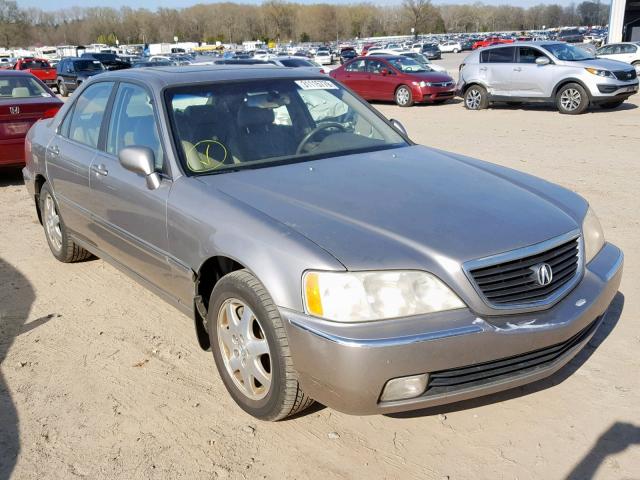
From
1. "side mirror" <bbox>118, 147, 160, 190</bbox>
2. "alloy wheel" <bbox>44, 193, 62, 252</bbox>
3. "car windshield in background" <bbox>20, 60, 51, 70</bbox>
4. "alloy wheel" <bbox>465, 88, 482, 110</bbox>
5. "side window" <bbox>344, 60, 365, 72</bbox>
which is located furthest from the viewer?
"car windshield in background" <bbox>20, 60, 51, 70</bbox>

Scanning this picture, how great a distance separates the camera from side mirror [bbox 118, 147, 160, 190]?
140 inches

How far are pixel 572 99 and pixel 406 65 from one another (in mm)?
5947

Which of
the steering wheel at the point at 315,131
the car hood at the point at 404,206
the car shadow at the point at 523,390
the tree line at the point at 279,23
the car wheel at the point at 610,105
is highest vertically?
the tree line at the point at 279,23

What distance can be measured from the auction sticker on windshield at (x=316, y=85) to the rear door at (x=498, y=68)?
42.2 feet

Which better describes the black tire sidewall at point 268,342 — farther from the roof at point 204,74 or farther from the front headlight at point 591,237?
the front headlight at point 591,237

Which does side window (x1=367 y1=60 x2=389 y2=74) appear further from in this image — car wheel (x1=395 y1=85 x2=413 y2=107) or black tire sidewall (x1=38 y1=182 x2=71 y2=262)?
black tire sidewall (x1=38 y1=182 x2=71 y2=262)

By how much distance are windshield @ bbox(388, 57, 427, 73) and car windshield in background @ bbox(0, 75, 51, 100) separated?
12211 millimetres

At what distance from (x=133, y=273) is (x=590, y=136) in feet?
32.8

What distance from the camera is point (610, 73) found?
47.7ft

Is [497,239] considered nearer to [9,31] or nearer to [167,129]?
[167,129]

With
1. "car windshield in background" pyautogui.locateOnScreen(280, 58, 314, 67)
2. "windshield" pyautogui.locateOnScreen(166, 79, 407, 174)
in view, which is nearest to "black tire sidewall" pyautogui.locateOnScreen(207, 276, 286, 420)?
"windshield" pyautogui.locateOnScreen(166, 79, 407, 174)

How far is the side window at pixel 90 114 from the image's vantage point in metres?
4.55

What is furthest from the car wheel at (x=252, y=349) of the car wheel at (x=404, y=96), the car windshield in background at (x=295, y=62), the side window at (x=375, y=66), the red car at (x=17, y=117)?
the car windshield in background at (x=295, y=62)

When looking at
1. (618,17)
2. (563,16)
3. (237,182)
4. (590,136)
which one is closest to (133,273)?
(237,182)
